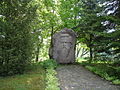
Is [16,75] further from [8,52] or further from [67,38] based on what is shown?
[67,38]

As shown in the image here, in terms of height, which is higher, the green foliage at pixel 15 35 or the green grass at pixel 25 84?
the green foliage at pixel 15 35

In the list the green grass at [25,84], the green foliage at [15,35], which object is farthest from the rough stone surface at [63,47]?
the green grass at [25,84]

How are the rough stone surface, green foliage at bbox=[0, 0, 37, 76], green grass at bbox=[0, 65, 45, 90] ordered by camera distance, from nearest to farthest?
green grass at bbox=[0, 65, 45, 90], green foliage at bbox=[0, 0, 37, 76], the rough stone surface

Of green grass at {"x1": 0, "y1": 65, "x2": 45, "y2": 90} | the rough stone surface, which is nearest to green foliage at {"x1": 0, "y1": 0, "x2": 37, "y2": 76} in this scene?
green grass at {"x1": 0, "y1": 65, "x2": 45, "y2": 90}

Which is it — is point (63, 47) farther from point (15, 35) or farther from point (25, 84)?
point (25, 84)

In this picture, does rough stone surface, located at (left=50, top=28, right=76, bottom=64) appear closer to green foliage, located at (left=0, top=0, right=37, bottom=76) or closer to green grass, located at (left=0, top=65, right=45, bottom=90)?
green foliage, located at (left=0, top=0, right=37, bottom=76)

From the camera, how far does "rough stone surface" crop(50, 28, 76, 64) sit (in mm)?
9500

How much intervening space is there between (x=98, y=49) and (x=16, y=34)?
4.17m

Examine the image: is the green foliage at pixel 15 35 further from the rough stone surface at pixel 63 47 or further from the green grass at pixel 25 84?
the rough stone surface at pixel 63 47

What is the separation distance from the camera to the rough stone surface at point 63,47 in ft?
31.2

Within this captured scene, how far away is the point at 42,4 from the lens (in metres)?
12.6

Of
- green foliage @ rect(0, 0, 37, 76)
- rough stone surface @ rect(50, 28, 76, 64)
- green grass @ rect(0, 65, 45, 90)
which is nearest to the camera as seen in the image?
green grass @ rect(0, 65, 45, 90)

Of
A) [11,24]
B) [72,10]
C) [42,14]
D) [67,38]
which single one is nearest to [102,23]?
[67,38]

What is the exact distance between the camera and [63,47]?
9.51 m
